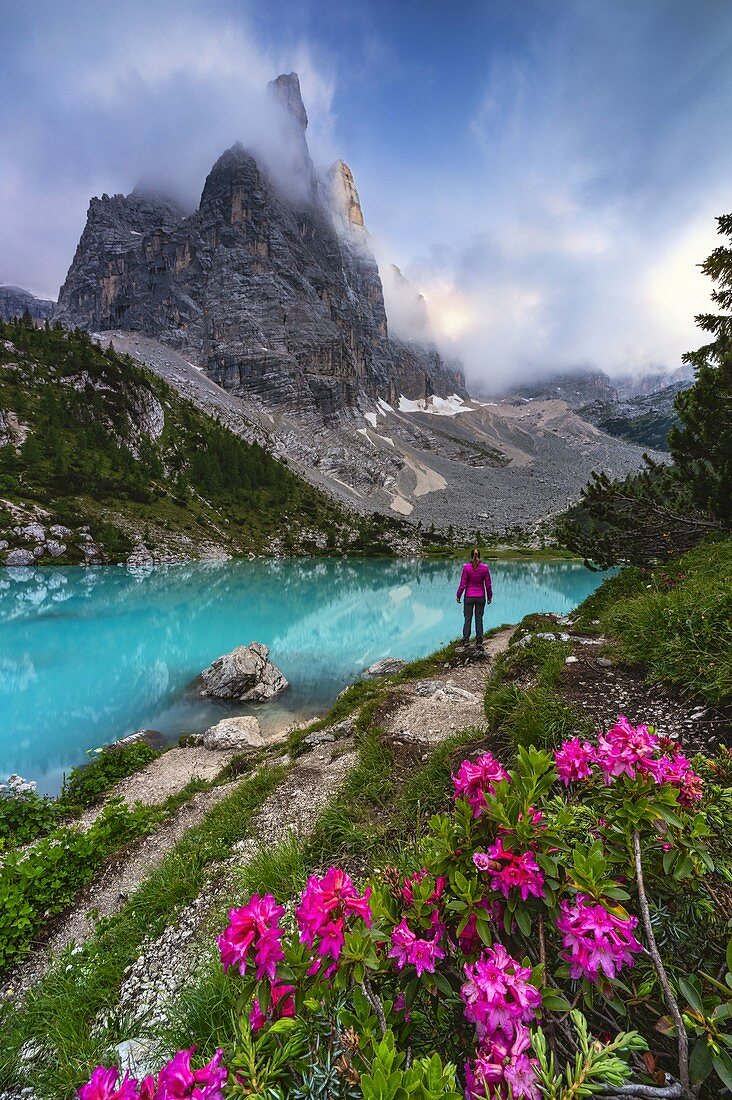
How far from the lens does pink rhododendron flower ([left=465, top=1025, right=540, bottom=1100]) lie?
109 cm

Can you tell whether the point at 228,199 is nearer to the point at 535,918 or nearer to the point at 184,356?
the point at 184,356

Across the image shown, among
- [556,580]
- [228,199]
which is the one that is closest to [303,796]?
[556,580]

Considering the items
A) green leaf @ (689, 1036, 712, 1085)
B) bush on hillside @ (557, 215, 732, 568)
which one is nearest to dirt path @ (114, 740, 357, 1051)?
green leaf @ (689, 1036, 712, 1085)

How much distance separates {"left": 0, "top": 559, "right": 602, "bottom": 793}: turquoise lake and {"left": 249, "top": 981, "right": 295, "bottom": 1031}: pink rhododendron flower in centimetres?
1523

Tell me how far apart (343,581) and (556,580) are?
1284 inches

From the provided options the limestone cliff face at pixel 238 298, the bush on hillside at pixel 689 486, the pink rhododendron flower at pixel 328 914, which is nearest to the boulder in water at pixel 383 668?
the bush on hillside at pixel 689 486

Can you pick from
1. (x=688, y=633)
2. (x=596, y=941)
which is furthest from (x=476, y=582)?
(x=596, y=941)

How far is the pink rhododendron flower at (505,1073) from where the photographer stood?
1.09 m

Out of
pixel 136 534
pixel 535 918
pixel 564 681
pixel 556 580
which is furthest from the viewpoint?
pixel 136 534

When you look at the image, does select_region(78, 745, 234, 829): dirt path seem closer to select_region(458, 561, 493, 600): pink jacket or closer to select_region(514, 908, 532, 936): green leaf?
select_region(458, 561, 493, 600): pink jacket

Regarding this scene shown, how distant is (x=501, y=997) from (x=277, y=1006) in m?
0.74

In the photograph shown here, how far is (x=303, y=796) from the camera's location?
698 cm

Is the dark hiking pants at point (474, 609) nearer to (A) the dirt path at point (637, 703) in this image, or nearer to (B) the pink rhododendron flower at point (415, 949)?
(A) the dirt path at point (637, 703)

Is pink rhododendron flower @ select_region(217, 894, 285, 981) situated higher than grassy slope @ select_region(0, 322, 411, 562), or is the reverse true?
grassy slope @ select_region(0, 322, 411, 562)
